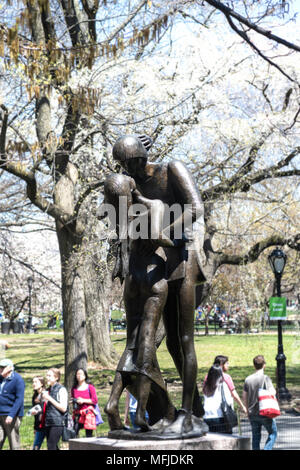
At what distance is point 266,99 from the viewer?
1917 centimetres

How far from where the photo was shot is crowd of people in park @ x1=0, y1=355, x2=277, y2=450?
9.74 m

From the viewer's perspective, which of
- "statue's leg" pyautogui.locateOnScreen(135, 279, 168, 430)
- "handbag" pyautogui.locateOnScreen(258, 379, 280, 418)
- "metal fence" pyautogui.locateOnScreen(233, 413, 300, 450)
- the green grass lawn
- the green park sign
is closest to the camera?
"statue's leg" pyautogui.locateOnScreen(135, 279, 168, 430)

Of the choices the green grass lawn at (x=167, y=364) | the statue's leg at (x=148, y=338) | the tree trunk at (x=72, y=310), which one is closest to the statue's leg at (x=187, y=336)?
the statue's leg at (x=148, y=338)

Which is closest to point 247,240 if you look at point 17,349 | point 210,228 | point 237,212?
point 237,212

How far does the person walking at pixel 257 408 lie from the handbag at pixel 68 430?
8.12 feet

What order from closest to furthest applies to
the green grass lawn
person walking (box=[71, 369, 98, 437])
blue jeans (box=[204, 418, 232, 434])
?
blue jeans (box=[204, 418, 232, 434])
person walking (box=[71, 369, 98, 437])
the green grass lawn

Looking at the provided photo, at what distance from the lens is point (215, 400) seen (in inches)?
385

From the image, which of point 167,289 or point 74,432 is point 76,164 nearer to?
point 74,432

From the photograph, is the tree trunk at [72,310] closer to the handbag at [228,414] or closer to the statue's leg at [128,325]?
the handbag at [228,414]

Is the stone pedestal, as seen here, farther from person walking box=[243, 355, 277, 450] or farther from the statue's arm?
person walking box=[243, 355, 277, 450]

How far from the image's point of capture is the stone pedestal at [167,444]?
591cm

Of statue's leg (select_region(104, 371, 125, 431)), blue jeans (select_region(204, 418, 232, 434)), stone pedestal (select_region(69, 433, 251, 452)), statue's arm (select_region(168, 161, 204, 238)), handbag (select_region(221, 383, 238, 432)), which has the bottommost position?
blue jeans (select_region(204, 418, 232, 434))

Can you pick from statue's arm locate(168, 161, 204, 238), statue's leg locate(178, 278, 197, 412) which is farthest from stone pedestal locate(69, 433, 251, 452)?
statue's arm locate(168, 161, 204, 238)

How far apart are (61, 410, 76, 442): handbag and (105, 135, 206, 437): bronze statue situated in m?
3.58
